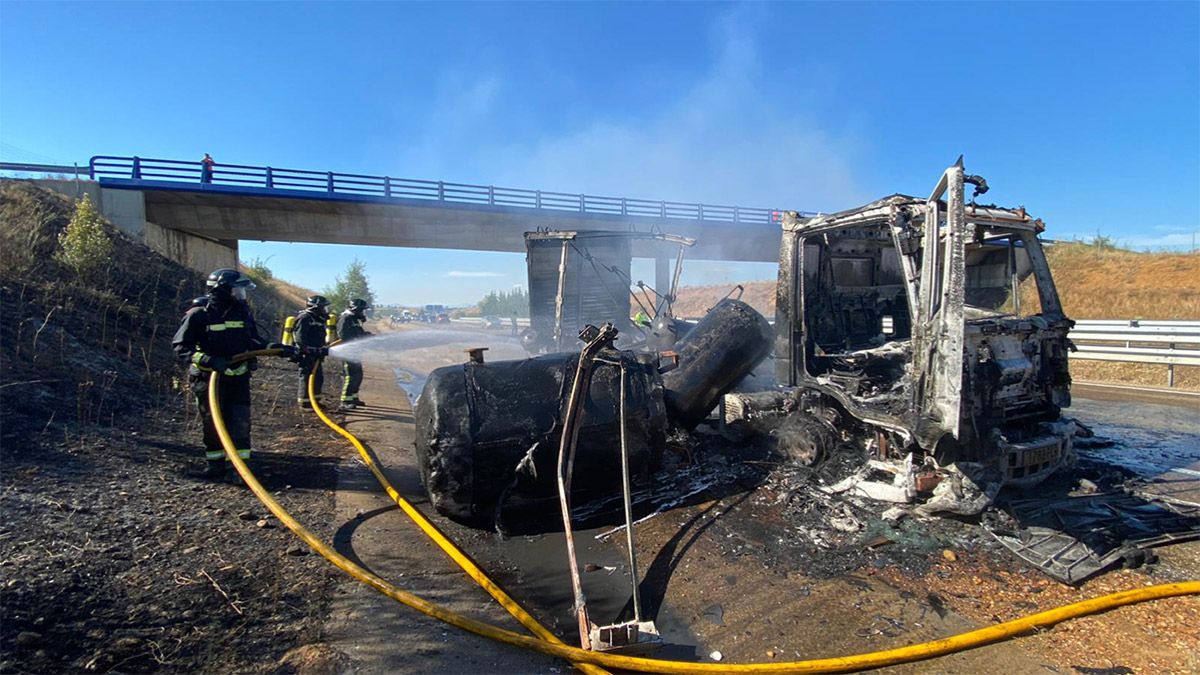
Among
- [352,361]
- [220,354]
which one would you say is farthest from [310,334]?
[220,354]

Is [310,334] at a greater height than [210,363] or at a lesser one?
greater

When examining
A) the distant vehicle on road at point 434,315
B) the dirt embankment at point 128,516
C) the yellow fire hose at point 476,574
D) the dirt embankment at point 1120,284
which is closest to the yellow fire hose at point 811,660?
the yellow fire hose at point 476,574

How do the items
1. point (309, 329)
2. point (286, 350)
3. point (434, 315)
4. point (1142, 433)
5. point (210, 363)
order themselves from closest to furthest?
point (210, 363) → point (286, 350) → point (1142, 433) → point (309, 329) → point (434, 315)

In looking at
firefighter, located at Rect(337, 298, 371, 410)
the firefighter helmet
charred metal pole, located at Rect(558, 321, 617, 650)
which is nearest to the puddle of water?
charred metal pole, located at Rect(558, 321, 617, 650)

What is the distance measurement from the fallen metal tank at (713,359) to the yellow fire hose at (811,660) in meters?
2.89

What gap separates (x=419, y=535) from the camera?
4055 mm

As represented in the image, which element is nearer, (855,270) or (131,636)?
(131,636)

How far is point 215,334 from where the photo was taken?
4.88m

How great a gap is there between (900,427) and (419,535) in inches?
137

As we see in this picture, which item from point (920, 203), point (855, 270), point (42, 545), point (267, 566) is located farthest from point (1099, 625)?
point (42, 545)

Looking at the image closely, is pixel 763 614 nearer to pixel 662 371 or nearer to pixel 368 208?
pixel 662 371

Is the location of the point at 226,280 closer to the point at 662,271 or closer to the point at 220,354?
the point at 220,354

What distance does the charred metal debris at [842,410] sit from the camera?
3830 millimetres

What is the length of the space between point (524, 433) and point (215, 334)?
116 inches
